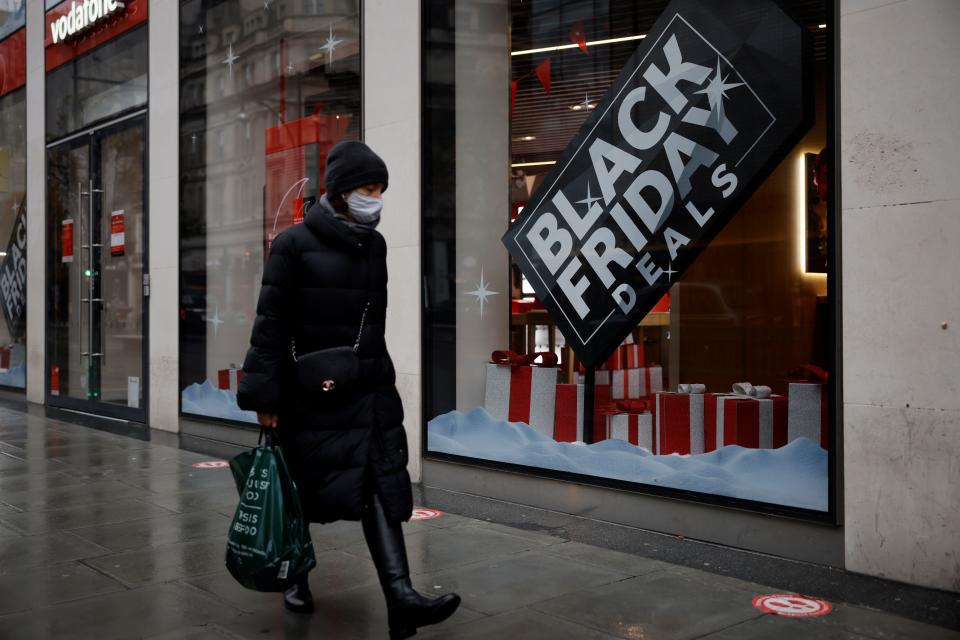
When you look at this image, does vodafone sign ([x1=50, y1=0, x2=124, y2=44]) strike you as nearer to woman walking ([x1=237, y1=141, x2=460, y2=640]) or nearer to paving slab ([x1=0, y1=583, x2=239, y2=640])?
woman walking ([x1=237, y1=141, x2=460, y2=640])

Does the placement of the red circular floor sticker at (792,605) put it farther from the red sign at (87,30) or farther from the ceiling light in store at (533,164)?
the red sign at (87,30)

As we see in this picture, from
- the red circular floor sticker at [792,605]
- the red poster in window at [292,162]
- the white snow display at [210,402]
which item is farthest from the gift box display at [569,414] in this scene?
the white snow display at [210,402]

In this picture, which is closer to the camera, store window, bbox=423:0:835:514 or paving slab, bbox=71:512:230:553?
store window, bbox=423:0:835:514

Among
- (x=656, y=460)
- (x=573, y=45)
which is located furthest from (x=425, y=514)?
(x=573, y=45)

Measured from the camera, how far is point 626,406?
247 inches

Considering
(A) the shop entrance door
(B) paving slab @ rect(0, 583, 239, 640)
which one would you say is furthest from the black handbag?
(A) the shop entrance door

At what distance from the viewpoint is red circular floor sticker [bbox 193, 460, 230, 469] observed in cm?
820

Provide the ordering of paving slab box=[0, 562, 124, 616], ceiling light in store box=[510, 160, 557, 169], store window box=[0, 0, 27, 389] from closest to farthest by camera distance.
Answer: paving slab box=[0, 562, 124, 616] < ceiling light in store box=[510, 160, 557, 169] < store window box=[0, 0, 27, 389]

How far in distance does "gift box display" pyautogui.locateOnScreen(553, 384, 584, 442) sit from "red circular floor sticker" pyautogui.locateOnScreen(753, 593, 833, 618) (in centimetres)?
218

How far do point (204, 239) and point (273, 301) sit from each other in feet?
22.1

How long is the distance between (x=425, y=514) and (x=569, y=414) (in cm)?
118

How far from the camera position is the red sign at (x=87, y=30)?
36.7 ft

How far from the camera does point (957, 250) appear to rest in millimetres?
4371

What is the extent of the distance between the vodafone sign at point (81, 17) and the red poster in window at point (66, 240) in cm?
241
